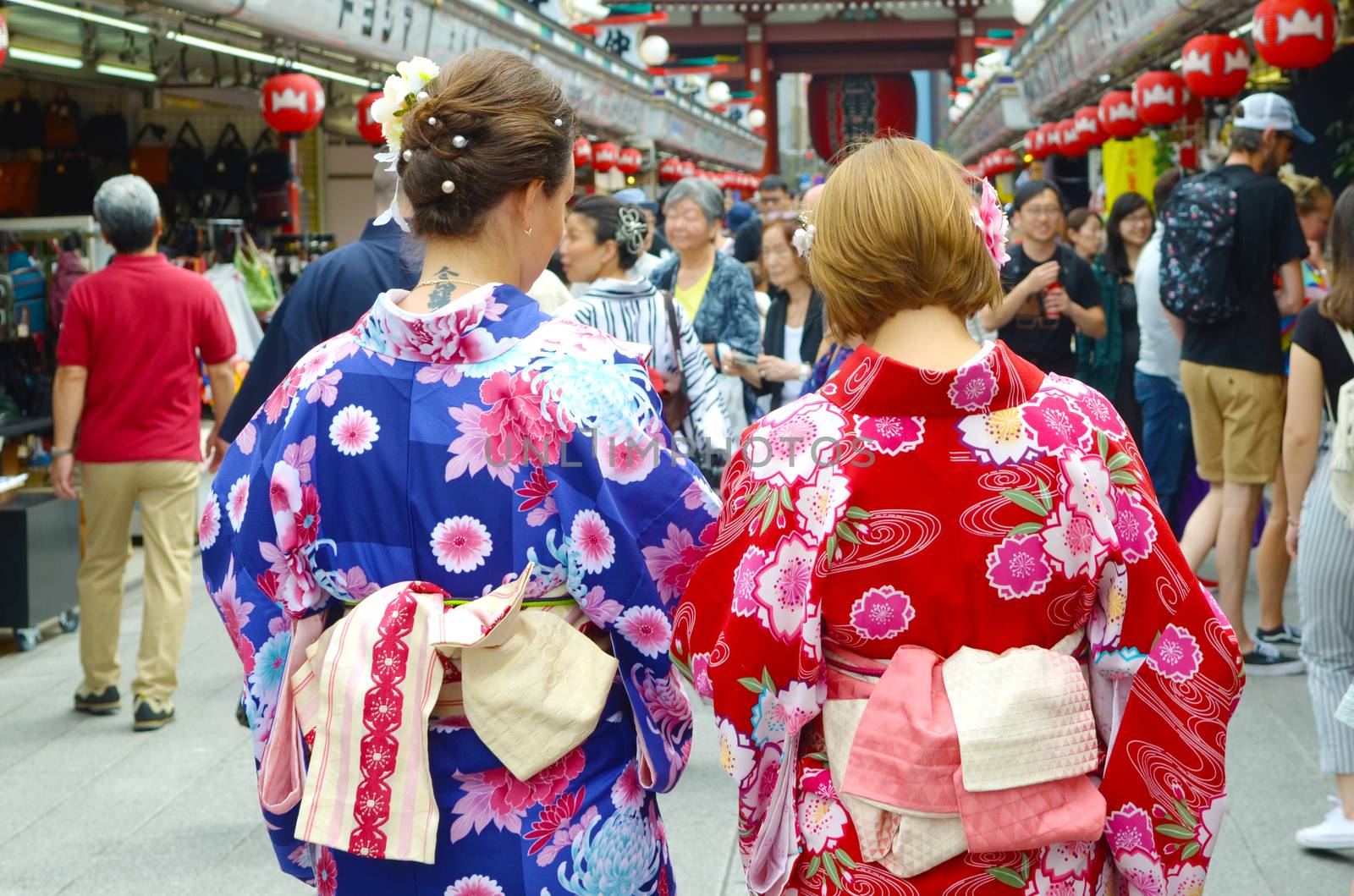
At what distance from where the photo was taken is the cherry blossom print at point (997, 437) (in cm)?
191

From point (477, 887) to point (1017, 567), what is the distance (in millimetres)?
857

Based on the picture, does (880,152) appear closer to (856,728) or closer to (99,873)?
(856,728)

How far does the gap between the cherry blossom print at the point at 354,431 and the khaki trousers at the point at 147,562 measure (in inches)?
130

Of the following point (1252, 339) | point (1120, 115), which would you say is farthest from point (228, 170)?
point (1252, 339)

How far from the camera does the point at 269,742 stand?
2.15m

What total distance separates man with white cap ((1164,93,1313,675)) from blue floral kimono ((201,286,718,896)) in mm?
3886

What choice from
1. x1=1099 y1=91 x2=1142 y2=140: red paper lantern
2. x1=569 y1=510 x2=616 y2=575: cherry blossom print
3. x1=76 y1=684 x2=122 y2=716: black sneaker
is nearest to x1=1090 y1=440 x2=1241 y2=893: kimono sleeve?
x1=569 y1=510 x2=616 y2=575: cherry blossom print

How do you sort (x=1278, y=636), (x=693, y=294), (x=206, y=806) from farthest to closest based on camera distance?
(x=693, y=294)
(x=1278, y=636)
(x=206, y=806)

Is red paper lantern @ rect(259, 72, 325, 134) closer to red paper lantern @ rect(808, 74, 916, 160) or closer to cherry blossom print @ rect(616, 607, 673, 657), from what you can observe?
cherry blossom print @ rect(616, 607, 673, 657)

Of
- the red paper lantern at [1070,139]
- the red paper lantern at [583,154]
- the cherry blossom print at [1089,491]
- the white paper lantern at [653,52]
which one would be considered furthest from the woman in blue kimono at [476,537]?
the white paper lantern at [653,52]

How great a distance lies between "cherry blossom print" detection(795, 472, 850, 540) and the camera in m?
1.90

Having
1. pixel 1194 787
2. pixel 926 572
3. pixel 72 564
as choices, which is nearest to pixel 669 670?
pixel 926 572

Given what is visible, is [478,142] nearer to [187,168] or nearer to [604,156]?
[187,168]

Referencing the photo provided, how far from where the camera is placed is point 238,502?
2.15m
